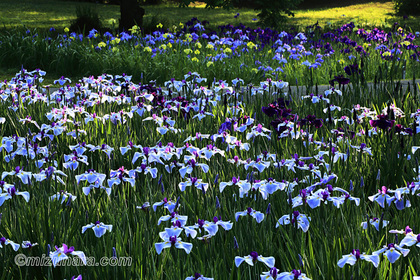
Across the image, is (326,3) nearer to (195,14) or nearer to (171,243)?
(195,14)

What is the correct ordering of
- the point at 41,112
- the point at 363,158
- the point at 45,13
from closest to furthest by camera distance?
the point at 363,158
the point at 41,112
the point at 45,13

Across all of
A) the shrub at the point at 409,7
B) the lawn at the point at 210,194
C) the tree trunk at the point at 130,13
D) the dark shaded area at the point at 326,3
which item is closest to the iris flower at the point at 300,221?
the lawn at the point at 210,194

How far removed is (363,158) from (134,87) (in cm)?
245

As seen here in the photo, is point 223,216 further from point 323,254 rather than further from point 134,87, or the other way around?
point 134,87

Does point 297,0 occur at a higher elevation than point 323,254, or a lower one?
higher

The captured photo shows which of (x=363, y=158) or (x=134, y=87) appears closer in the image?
(x=363, y=158)

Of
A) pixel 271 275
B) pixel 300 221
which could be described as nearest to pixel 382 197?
pixel 300 221

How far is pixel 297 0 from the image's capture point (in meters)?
13.9

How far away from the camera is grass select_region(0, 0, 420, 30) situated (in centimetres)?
1797

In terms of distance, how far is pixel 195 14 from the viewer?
2208 centimetres

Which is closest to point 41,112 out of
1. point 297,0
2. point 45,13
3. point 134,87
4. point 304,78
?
point 134,87

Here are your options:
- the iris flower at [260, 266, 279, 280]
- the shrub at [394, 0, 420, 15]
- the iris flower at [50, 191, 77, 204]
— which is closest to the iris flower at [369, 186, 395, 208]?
the iris flower at [260, 266, 279, 280]

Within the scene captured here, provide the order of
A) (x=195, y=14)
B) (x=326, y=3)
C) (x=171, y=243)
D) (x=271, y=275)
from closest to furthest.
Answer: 1. (x=271, y=275)
2. (x=171, y=243)
3. (x=195, y=14)
4. (x=326, y=3)

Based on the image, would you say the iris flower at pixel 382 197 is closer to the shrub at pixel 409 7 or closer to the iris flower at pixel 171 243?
the iris flower at pixel 171 243
